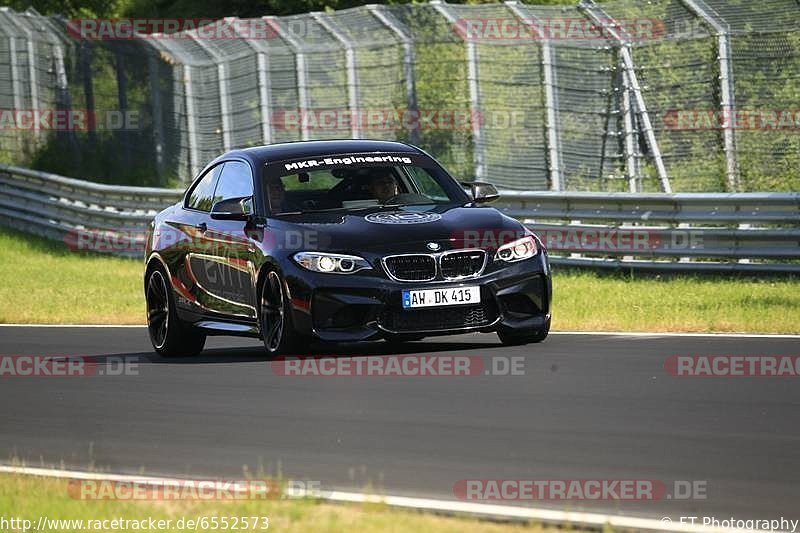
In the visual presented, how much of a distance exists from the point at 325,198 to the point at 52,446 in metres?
4.07

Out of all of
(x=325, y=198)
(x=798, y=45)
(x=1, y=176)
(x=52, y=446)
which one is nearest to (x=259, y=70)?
(x=1, y=176)

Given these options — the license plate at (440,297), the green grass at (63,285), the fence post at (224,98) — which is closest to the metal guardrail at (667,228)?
the green grass at (63,285)

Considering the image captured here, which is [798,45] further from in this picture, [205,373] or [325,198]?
[205,373]

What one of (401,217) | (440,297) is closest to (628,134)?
(401,217)

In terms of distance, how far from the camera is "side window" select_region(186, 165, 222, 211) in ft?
45.7

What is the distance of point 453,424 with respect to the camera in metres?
8.94

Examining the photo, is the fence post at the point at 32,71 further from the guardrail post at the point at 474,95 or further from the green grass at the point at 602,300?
the guardrail post at the point at 474,95

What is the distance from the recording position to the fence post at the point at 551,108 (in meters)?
22.2

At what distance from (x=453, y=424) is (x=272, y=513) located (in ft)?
8.02

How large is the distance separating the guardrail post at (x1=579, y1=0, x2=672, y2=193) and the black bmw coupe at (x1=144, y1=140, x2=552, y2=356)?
8509 mm

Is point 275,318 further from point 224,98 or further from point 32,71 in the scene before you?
point 32,71

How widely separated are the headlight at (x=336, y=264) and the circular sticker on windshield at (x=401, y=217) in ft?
1.73

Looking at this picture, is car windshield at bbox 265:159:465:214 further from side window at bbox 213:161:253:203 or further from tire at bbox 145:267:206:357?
tire at bbox 145:267:206:357

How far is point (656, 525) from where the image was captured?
20.5 feet
